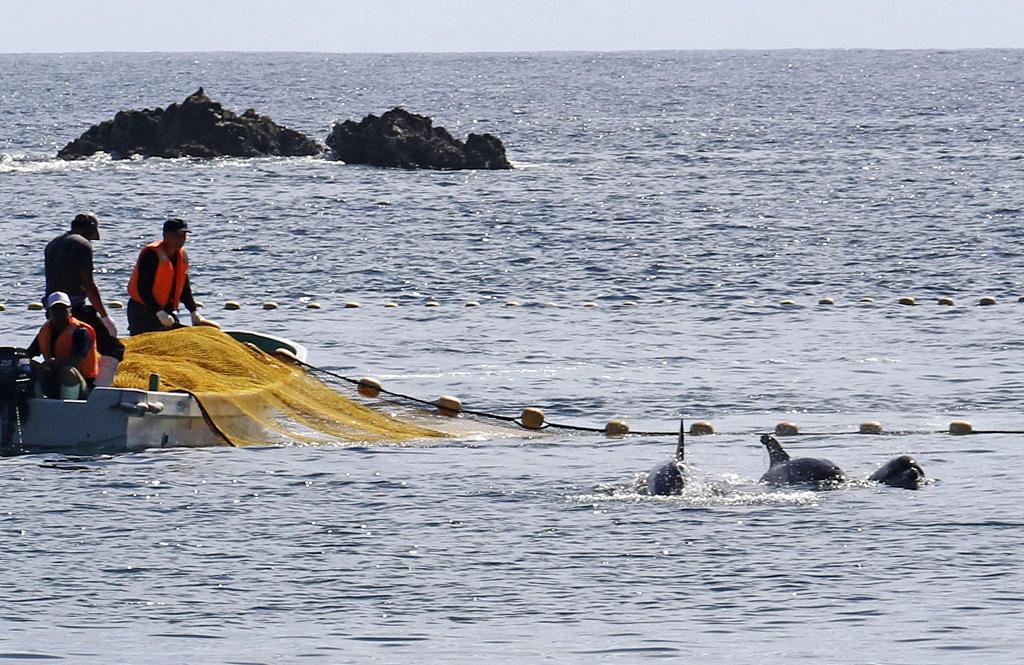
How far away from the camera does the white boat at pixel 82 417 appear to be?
17.6m

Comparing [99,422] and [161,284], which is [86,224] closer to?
[161,284]

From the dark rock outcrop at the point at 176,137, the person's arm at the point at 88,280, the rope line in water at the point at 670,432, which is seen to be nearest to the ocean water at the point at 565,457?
the rope line in water at the point at 670,432

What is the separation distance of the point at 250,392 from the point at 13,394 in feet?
7.56

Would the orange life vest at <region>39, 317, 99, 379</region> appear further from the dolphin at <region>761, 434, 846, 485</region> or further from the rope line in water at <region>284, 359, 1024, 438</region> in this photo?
the dolphin at <region>761, 434, 846, 485</region>

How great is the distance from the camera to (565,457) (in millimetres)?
18688

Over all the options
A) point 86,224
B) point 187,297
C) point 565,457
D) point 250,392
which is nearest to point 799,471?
point 565,457

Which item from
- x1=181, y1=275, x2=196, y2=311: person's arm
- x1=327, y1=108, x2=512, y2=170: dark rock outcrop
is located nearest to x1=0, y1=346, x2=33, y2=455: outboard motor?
x1=181, y1=275, x2=196, y2=311: person's arm

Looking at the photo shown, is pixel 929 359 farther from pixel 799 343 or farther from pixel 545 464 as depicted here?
pixel 545 464

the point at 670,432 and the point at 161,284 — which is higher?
the point at 161,284

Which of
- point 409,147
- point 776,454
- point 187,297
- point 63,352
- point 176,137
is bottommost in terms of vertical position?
point 776,454

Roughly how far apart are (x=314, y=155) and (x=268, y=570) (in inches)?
→ 2279

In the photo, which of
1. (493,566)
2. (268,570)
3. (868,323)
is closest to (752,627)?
(493,566)

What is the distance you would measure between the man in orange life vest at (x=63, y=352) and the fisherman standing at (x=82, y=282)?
1.37ft

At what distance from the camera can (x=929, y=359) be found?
25625 millimetres
